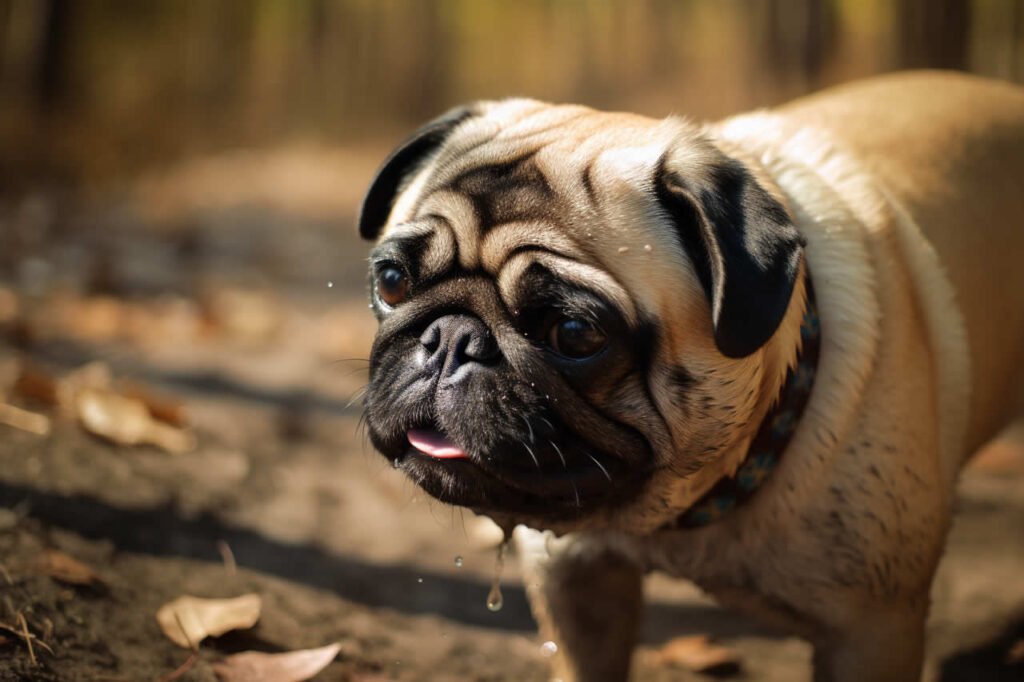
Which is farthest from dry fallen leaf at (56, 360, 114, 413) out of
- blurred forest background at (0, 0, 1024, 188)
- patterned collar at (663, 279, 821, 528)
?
blurred forest background at (0, 0, 1024, 188)

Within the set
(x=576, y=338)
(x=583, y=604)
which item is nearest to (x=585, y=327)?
(x=576, y=338)

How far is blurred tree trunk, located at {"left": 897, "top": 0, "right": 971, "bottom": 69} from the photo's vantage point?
529 cm

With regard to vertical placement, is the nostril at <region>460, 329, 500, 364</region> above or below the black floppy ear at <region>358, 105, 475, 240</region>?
below

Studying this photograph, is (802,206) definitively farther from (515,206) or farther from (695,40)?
(695,40)

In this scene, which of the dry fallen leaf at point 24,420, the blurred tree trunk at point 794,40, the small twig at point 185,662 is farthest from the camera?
the blurred tree trunk at point 794,40

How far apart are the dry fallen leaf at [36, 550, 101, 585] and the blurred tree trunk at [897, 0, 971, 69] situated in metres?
4.88

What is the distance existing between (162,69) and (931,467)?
7006 mm

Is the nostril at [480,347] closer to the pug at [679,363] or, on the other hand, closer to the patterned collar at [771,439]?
the pug at [679,363]

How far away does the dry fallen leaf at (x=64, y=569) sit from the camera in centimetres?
212

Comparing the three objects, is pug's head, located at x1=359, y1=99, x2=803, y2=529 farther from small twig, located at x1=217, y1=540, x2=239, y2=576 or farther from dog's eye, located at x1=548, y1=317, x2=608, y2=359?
small twig, located at x1=217, y1=540, x2=239, y2=576

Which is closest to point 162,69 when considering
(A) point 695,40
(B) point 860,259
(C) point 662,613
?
(A) point 695,40

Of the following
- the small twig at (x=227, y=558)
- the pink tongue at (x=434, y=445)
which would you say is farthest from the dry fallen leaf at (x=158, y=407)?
the pink tongue at (x=434, y=445)

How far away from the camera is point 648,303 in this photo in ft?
5.49

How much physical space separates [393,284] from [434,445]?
0.33m
